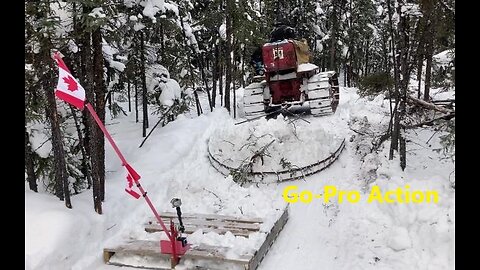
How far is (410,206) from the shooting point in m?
6.22

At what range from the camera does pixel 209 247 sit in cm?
670

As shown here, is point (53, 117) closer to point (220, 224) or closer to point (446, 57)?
point (220, 224)

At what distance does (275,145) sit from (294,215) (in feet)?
9.08

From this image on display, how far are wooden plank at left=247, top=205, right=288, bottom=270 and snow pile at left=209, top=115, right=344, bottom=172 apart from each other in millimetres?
2505

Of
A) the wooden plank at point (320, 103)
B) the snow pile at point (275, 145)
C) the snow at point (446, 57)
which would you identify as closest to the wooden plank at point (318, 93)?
the wooden plank at point (320, 103)

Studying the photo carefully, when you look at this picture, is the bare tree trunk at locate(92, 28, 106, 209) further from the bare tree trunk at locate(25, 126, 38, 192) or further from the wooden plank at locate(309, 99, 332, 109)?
the wooden plank at locate(309, 99, 332, 109)

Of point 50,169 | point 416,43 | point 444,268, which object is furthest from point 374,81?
point 50,169

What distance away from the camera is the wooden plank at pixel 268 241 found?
6325 mm

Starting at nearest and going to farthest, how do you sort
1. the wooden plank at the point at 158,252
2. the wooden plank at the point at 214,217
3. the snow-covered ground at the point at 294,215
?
the snow-covered ground at the point at 294,215 < the wooden plank at the point at 158,252 < the wooden plank at the point at 214,217

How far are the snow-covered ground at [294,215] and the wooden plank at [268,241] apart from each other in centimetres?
11

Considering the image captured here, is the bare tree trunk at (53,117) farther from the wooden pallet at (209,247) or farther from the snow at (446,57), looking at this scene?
the snow at (446,57)

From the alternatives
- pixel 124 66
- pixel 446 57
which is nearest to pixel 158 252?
pixel 124 66
